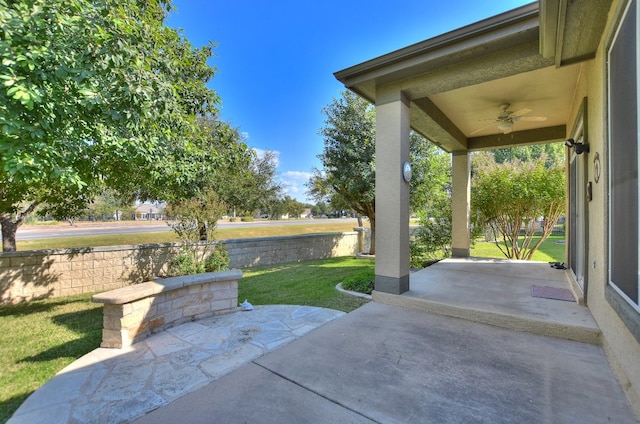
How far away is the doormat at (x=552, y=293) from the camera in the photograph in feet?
13.7

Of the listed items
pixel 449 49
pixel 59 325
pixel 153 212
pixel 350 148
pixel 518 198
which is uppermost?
pixel 350 148

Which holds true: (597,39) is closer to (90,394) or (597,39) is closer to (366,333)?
(366,333)

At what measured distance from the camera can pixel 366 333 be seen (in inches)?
134

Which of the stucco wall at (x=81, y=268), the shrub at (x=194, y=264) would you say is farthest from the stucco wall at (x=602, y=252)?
the stucco wall at (x=81, y=268)

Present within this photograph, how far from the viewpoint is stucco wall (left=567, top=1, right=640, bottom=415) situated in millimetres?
2164

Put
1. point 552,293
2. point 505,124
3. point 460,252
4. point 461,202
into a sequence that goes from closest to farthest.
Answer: point 552,293
point 505,124
point 461,202
point 460,252

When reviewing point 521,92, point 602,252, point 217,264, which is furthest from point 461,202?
point 217,264

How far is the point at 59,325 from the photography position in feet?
14.8

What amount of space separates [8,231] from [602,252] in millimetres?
10692

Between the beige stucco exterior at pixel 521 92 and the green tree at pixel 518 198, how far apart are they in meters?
1.98

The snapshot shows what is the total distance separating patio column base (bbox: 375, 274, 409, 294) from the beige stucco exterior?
0.6 inches

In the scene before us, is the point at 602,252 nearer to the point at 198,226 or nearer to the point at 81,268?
the point at 198,226

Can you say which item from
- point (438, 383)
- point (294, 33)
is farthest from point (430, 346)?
point (294, 33)

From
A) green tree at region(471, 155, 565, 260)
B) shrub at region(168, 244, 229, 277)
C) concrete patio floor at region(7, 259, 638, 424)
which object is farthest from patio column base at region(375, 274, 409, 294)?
green tree at region(471, 155, 565, 260)
